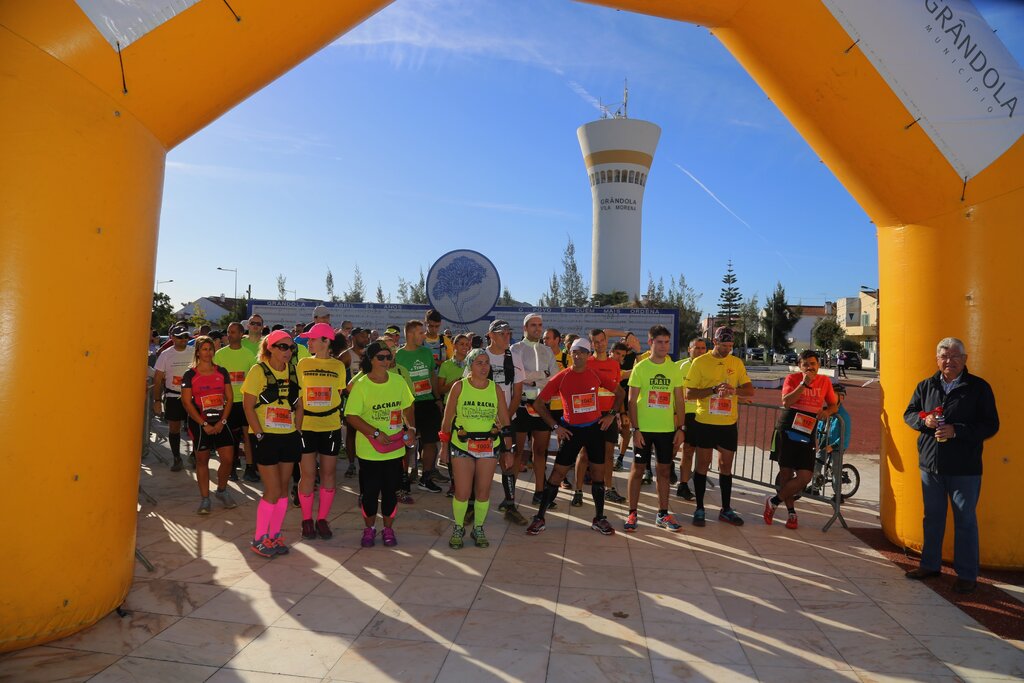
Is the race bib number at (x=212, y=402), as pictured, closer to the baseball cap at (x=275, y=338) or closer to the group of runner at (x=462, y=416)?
the group of runner at (x=462, y=416)

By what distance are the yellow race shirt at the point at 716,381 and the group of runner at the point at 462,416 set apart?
0.01m

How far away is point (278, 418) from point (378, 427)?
2.62 ft

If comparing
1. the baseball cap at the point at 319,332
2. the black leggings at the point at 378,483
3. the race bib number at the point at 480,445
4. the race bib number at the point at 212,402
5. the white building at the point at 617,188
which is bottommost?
the black leggings at the point at 378,483

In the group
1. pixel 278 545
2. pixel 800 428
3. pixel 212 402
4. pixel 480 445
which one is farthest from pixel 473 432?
pixel 800 428

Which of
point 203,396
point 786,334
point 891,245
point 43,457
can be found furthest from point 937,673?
point 786,334

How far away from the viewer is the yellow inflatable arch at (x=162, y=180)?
333 centimetres

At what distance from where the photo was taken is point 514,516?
614cm

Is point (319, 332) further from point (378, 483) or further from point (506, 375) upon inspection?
point (506, 375)

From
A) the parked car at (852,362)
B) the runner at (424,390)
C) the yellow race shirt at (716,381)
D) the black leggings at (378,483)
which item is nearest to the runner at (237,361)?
the runner at (424,390)

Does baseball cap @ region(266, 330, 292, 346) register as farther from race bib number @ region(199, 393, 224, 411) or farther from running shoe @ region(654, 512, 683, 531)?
running shoe @ region(654, 512, 683, 531)

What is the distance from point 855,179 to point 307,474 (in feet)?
17.9

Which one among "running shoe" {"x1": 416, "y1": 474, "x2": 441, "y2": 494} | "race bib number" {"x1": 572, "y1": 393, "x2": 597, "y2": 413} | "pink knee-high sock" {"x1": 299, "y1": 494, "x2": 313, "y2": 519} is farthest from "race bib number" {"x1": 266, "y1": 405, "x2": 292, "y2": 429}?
"running shoe" {"x1": 416, "y1": 474, "x2": 441, "y2": 494}

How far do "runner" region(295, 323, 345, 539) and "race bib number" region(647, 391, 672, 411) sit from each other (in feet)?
9.57

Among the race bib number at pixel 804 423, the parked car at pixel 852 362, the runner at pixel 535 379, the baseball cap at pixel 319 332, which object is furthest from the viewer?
the parked car at pixel 852 362
